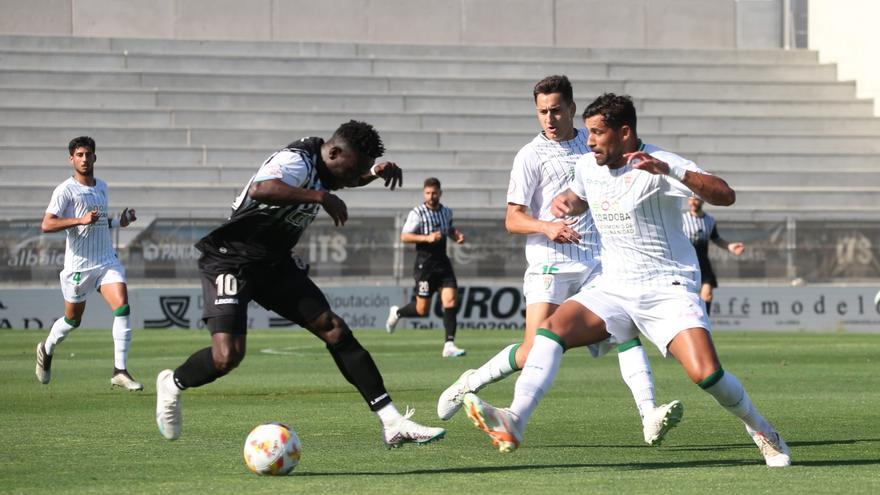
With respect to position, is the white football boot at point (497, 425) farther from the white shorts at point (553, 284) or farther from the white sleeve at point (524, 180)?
the white sleeve at point (524, 180)

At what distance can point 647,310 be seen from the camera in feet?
24.6

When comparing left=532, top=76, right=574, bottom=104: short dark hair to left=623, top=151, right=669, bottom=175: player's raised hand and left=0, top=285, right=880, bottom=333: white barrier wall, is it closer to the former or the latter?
left=623, top=151, right=669, bottom=175: player's raised hand

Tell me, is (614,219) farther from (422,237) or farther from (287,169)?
(422,237)

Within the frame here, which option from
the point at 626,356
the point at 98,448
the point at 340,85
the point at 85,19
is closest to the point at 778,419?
the point at 626,356

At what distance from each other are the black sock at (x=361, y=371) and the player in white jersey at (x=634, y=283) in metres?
0.87

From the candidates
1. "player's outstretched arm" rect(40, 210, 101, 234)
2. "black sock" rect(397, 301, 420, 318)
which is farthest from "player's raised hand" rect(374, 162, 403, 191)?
"black sock" rect(397, 301, 420, 318)

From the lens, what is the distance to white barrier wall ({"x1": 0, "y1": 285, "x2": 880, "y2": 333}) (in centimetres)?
2669

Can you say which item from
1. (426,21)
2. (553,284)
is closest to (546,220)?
(553,284)

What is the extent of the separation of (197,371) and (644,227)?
258 cm

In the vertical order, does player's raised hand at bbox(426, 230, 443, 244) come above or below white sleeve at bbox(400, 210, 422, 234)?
below

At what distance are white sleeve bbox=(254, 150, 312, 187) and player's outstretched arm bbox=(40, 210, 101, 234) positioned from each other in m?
6.36

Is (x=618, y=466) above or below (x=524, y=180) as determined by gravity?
below

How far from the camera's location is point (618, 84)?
35.4 metres

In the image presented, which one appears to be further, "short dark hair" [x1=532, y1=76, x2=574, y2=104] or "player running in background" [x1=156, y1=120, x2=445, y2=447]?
"short dark hair" [x1=532, y1=76, x2=574, y2=104]
